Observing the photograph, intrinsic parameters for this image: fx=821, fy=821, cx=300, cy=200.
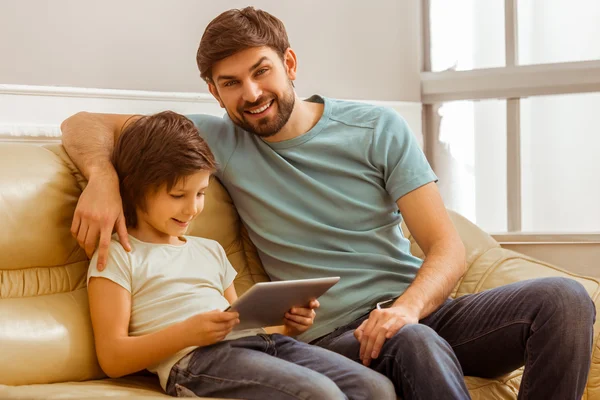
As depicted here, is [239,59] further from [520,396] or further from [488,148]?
[488,148]

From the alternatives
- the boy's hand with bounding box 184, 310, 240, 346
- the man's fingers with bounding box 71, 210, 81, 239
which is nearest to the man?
the man's fingers with bounding box 71, 210, 81, 239

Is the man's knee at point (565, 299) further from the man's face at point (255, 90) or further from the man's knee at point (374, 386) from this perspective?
the man's face at point (255, 90)

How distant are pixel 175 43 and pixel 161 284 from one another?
1.16m

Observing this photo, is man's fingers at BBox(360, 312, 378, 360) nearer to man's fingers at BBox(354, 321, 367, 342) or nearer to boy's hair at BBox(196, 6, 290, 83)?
man's fingers at BBox(354, 321, 367, 342)

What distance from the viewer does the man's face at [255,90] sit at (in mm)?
2041

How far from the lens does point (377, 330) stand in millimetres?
1728

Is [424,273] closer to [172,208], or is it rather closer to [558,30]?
[172,208]

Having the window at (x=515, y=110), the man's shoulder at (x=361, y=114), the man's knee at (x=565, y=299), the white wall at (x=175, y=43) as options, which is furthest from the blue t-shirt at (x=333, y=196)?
the window at (x=515, y=110)

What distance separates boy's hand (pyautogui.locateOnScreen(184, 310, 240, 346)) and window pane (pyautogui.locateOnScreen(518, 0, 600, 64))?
6.53ft

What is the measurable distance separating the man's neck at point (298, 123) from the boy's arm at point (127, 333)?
0.65 m

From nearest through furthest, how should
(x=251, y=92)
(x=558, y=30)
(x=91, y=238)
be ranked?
(x=91, y=238) < (x=251, y=92) < (x=558, y=30)

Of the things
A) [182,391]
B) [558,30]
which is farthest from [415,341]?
[558,30]

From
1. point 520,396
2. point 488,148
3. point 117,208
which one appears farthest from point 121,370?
point 488,148

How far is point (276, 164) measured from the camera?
2.12 m
